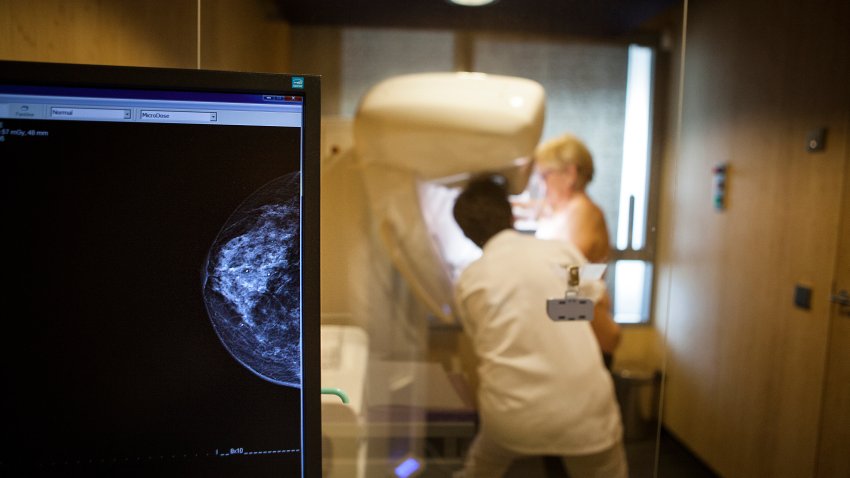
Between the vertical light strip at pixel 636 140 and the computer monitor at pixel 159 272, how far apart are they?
28.7 inches

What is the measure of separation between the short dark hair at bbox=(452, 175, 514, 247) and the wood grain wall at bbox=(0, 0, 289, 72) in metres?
0.48


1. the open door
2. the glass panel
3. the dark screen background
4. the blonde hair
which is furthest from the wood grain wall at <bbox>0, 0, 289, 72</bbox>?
the open door

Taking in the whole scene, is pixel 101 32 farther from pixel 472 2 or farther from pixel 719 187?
pixel 719 187

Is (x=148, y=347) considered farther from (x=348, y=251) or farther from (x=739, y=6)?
(x=739, y=6)

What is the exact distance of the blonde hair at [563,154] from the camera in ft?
3.31

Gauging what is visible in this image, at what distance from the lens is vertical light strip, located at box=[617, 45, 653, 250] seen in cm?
103

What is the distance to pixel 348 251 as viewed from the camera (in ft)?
3.49

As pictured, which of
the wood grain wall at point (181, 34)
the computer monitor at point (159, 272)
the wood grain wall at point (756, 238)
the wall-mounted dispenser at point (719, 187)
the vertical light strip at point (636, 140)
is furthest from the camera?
the wall-mounted dispenser at point (719, 187)

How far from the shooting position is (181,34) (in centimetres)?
104

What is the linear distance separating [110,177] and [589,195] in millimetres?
873

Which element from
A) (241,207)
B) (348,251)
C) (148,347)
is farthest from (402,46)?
(148,347)

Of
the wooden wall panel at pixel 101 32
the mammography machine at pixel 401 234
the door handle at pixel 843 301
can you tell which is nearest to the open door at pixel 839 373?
the door handle at pixel 843 301

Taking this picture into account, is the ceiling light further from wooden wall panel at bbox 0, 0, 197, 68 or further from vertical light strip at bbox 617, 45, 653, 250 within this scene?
wooden wall panel at bbox 0, 0, 197, 68

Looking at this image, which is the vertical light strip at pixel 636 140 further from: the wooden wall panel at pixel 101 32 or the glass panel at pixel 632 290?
the wooden wall panel at pixel 101 32
